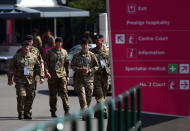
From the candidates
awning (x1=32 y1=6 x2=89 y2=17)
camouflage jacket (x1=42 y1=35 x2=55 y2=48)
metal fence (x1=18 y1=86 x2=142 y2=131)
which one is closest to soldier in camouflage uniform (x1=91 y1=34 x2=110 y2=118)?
metal fence (x1=18 y1=86 x2=142 y2=131)

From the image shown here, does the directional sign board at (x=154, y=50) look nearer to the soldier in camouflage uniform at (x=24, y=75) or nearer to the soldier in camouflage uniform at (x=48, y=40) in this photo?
the soldier in camouflage uniform at (x=24, y=75)

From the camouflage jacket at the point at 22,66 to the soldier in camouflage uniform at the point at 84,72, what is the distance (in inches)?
35.1

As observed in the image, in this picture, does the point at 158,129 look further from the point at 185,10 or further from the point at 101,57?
the point at 101,57

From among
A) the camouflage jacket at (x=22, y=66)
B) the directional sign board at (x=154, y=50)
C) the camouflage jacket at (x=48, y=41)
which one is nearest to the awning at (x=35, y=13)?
the camouflage jacket at (x=48, y=41)

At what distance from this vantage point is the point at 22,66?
13359 mm

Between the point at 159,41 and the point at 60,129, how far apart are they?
406cm

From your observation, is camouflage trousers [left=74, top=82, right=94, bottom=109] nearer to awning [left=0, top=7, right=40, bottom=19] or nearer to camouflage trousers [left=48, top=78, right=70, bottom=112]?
camouflage trousers [left=48, top=78, right=70, bottom=112]

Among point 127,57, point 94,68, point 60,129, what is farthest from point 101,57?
point 60,129

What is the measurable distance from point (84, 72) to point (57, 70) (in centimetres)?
70

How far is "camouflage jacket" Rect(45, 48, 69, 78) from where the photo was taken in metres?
13.4

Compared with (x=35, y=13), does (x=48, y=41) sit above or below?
below

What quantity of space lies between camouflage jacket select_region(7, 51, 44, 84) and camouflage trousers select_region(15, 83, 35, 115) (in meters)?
0.12

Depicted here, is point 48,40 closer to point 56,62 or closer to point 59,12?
point 59,12

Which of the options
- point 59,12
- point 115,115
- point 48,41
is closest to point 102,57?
point 115,115
